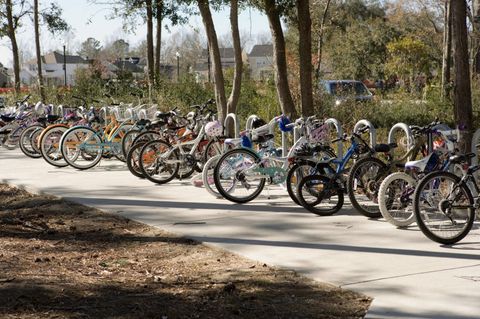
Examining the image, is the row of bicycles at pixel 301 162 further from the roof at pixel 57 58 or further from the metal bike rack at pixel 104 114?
the roof at pixel 57 58

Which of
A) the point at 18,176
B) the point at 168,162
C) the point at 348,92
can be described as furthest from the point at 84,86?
the point at 168,162

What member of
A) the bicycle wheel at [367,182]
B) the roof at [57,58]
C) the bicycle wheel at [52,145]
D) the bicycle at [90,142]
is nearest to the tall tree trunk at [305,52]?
the bicycle at [90,142]

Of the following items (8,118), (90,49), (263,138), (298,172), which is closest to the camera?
(298,172)

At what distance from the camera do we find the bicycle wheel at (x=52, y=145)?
1228cm

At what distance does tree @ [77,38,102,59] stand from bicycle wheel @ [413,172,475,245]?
237ft

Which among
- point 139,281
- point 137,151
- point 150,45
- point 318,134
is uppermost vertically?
point 150,45

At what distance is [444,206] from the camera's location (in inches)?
243

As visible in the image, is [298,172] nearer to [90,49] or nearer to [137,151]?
[137,151]

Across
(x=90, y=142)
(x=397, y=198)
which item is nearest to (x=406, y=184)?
(x=397, y=198)

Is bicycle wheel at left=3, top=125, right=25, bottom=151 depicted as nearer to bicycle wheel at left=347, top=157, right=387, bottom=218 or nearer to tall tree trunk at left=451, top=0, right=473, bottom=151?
bicycle wheel at left=347, top=157, right=387, bottom=218

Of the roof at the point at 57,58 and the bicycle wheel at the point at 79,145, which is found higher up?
the roof at the point at 57,58

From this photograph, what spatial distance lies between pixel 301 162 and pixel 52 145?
5.91 meters

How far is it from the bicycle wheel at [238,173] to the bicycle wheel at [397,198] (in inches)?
73.3

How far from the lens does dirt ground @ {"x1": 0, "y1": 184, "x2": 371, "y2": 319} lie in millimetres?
4656
